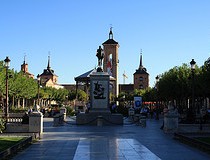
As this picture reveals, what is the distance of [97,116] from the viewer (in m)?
36.8

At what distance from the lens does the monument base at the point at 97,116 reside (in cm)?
3659

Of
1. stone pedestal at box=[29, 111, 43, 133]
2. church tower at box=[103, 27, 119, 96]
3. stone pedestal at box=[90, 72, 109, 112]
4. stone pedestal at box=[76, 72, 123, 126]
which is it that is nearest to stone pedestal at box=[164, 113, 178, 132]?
stone pedestal at box=[29, 111, 43, 133]

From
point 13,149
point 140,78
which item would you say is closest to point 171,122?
point 13,149

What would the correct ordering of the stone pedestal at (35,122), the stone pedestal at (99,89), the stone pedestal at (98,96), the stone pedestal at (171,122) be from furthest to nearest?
the stone pedestal at (99,89) → the stone pedestal at (98,96) → the stone pedestal at (171,122) → the stone pedestal at (35,122)

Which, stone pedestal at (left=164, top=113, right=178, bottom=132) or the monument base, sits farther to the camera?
the monument base

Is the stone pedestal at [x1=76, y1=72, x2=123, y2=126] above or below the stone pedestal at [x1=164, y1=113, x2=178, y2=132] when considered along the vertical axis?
above

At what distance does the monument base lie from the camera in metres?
36.6

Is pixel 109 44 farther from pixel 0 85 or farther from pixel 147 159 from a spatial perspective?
pixel 147 159

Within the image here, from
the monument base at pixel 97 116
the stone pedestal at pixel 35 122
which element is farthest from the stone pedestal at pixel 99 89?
the stone pedestal at pixel 35 122

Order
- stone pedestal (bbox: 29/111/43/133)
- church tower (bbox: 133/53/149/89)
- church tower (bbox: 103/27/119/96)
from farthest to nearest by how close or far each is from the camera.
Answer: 1. church tower (bbox: 133/53/149/89)
2. church tower (bbox: 103/27/119/96)
3. stone pedestal (bbox: 29/111/43/133)

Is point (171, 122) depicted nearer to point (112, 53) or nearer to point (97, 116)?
point (97, 116)

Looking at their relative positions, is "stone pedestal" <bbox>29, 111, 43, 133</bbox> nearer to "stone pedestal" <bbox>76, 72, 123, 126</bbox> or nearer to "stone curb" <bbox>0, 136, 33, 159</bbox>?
"stone curb" <bbox>0, 136, 33, 159</bbox>

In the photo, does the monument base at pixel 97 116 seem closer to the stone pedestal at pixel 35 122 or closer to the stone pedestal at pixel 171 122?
the stone pedestal at pixel 171 122

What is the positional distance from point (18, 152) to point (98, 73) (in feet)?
73.9
